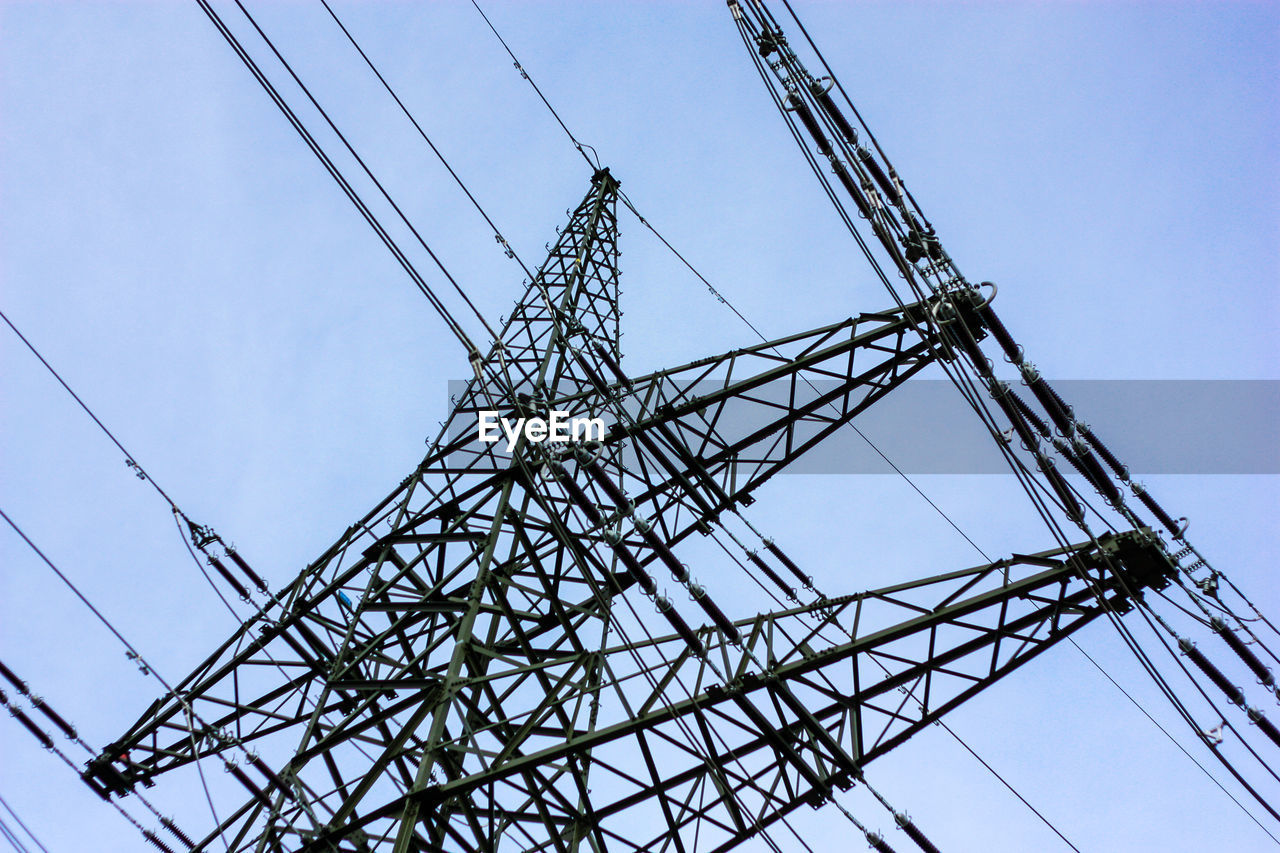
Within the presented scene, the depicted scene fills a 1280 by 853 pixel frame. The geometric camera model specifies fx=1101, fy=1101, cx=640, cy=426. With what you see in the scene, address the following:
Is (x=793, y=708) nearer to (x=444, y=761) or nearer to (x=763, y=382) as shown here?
(x=444, y=761)

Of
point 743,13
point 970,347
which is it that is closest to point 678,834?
point 970,347

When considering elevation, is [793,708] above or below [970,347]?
below

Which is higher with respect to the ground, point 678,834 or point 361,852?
point 361,852

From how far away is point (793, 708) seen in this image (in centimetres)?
1116

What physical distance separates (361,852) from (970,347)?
28.9ft

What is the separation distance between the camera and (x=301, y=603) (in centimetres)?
1359

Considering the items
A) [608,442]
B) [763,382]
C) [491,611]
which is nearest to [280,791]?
[491,611]

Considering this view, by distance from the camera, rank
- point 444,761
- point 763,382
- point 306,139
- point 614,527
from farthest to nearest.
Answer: point 763,382
point 614,527
point 306,139
point 444,761

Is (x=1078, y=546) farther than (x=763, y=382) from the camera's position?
No

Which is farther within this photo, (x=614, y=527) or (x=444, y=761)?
(x=614, y=527)

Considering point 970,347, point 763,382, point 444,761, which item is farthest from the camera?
point 763,382

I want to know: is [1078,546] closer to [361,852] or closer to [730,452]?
[730,452]

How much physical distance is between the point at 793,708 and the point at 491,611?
3.31 m

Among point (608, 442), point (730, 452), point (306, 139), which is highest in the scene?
point (306, 139)
